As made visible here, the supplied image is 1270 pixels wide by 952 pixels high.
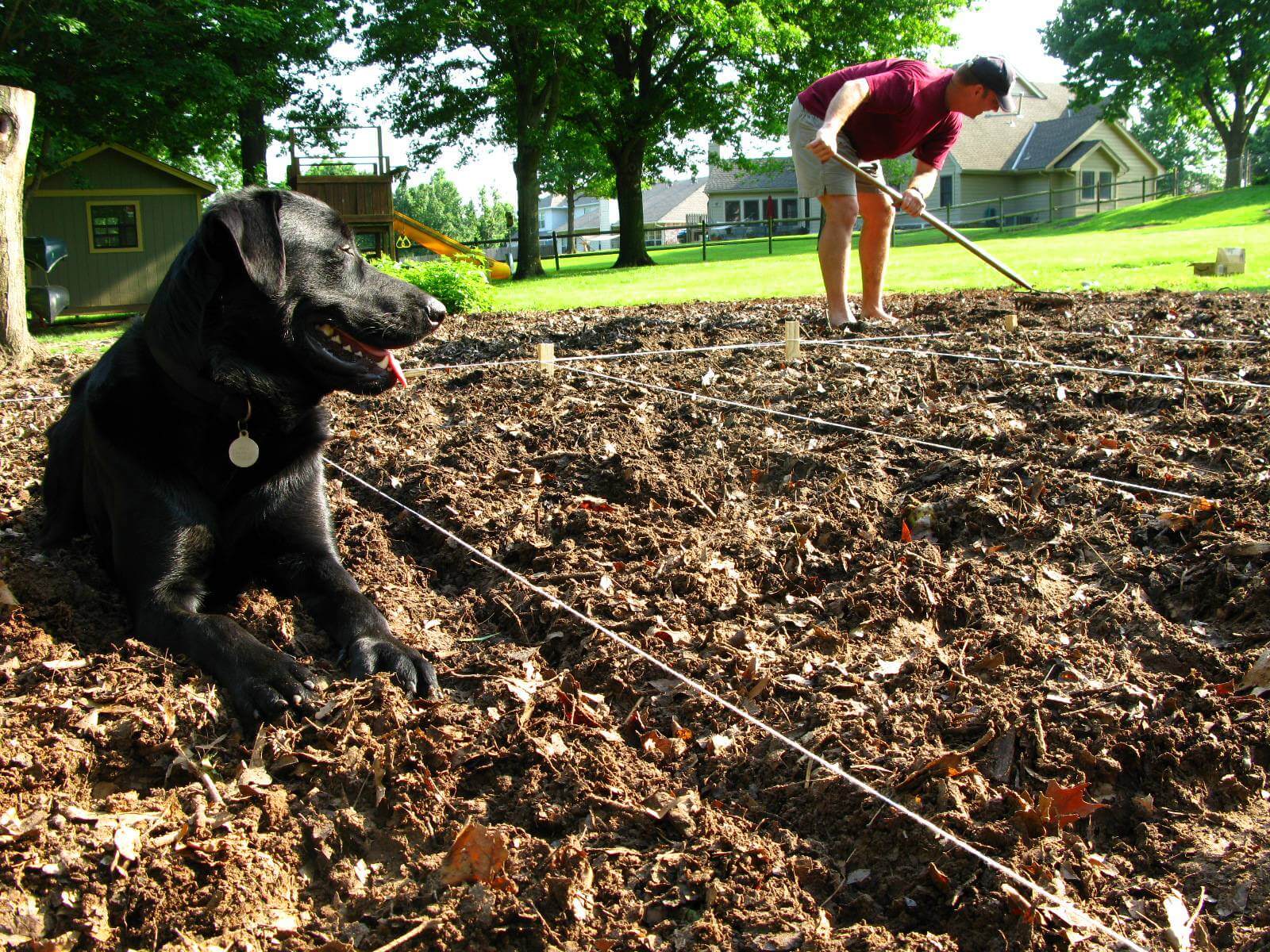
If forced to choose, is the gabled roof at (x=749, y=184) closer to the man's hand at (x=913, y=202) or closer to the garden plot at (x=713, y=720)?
the man's hand at (x=913, y=202)

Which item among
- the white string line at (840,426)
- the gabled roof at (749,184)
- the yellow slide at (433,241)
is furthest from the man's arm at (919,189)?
the gabled roof at (749,184)

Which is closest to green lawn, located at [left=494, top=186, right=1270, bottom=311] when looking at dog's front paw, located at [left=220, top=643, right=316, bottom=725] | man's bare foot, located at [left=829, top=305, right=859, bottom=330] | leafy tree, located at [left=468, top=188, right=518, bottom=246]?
man's bare foot, located at [left=829, top=305, right=859, bottom=330]

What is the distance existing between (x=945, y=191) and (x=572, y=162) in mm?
20564

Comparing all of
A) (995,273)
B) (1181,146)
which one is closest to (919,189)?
(995,273)

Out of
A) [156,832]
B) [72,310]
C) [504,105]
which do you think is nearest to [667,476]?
[156,832]

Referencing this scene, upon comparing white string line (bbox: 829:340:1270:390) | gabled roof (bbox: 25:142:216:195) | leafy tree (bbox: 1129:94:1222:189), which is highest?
leafy tree (bbox: 1129:94:1222:189)

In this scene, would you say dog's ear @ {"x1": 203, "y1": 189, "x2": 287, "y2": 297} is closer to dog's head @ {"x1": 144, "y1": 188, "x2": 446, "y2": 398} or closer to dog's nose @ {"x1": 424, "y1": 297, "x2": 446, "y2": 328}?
dog's head @ {"x1": 144, "y1": 188, "x2": 446, "y2": 398}

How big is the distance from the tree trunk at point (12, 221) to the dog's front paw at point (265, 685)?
665 centimetres

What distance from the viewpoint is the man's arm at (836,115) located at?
6.69m

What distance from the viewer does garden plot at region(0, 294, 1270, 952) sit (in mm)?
1846

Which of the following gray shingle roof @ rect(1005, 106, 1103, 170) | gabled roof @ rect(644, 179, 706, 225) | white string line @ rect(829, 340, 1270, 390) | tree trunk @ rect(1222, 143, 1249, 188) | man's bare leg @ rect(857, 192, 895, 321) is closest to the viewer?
white string line @ rect(829, 340, 1270, 390)

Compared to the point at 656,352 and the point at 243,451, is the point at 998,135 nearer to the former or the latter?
the point at 656,352

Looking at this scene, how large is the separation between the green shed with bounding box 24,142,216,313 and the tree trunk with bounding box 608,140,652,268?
12794 millimetres

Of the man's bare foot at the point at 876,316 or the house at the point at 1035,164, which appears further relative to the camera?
the house at the point at 1035,164
